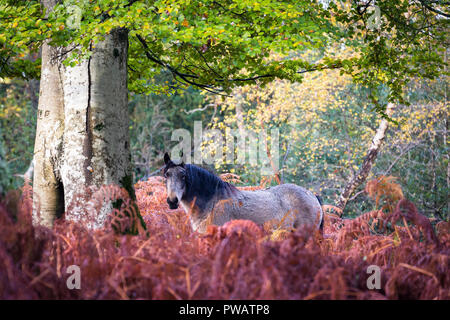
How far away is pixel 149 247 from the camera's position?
3.01 m

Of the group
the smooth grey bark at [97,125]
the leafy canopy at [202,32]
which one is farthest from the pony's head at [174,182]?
the leafy canopy at [202,32]

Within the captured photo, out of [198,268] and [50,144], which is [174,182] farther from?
[198,268]

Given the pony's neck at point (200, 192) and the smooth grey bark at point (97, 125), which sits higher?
the smooth grey bark at point (97, 125)

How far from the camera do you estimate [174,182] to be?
598 centimetres

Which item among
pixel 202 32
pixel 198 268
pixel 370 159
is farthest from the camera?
pixel 370 159

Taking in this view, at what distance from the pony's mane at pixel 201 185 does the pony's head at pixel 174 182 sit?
0.50ft

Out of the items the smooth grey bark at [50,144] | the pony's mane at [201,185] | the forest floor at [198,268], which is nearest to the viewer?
the forest floor at [198,268]

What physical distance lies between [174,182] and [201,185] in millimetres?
558

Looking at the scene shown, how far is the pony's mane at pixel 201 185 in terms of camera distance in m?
6.25

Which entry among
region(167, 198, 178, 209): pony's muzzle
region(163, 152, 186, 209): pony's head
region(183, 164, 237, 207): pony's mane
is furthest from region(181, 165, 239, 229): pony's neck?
region(167, 198, 178, 209): pony's muzzle

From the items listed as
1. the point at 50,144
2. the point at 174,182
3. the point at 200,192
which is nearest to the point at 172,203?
the point at 174,182

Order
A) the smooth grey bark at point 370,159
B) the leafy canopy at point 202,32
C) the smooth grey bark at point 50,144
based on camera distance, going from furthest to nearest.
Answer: the smooth grey bark at point 370,159 < the smooth grey bark at point 50,144 < the leafy canopy at point 202,32

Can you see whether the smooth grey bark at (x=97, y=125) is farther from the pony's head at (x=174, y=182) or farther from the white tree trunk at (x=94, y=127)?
the pony's head at (x=174, y=182)

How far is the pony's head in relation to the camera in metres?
5.94
